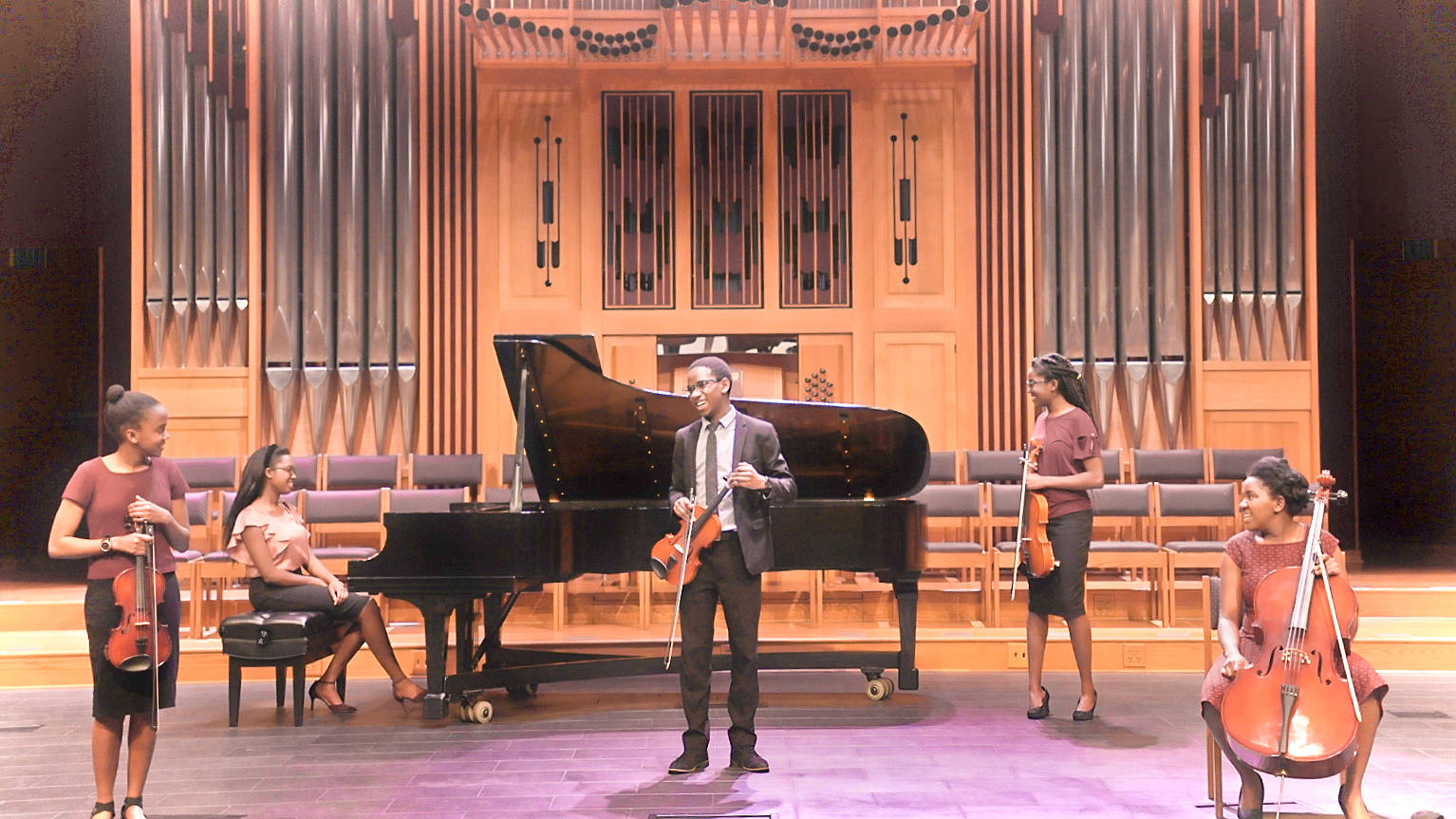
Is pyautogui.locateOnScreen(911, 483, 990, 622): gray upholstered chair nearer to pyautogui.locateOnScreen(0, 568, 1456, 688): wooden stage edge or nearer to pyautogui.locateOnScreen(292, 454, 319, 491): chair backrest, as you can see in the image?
pyautogui.locateOnScreen(0, 568, 1456, 688): wooden stage edge

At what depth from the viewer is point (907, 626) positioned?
4887mm

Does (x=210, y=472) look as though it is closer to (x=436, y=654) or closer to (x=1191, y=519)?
(x=436, y=654)

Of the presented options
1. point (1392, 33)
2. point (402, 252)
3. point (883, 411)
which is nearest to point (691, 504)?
point (883, 411)

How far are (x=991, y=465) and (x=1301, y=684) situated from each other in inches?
166

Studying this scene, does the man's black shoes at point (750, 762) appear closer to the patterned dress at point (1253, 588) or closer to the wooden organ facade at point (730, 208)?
the patterned dress at point (1253, 588)

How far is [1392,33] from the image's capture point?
7469 mm

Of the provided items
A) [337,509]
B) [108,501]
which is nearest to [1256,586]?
[108,501]

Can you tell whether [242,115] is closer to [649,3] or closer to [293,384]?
[293,384]

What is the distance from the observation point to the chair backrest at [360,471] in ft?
23.1

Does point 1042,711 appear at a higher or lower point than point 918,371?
lower

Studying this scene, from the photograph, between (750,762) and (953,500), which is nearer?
(750,762)

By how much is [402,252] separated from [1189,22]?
16.3 ft

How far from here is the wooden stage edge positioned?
17.7 feet

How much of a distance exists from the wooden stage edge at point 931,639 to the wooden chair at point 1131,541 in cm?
22
